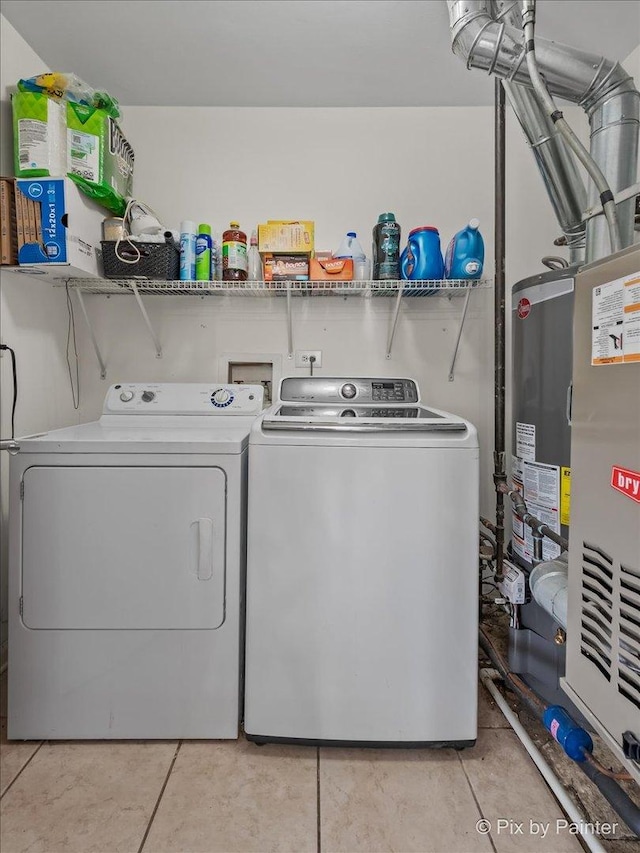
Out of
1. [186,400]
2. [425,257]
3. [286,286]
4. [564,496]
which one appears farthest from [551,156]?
[186,400]

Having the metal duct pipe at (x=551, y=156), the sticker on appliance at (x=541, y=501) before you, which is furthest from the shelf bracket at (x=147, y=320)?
Result: the sticker on appliance at (x=541, y=501)

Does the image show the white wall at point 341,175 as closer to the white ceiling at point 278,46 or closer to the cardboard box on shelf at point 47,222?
the white ceiling at point 278,46

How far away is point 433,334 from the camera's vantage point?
90.7 inches

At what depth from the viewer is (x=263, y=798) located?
126 centimetres

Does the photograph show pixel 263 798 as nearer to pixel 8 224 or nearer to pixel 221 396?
pixel 221 396

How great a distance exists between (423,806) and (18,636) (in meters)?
1.33

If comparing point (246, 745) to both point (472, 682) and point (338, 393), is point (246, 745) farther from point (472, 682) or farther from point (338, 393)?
point (338, 393)

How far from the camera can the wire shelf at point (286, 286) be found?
196 centimetres

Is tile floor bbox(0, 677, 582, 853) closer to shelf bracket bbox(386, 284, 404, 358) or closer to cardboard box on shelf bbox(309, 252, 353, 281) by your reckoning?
shelf bracket bbox(386, 284, 404, 358)

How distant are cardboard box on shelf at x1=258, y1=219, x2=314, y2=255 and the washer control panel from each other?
1.96ft

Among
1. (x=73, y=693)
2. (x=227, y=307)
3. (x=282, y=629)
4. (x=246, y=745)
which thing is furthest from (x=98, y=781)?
(x=227, y=307)

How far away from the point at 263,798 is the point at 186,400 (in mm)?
1397

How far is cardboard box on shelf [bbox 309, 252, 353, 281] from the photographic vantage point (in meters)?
1.99

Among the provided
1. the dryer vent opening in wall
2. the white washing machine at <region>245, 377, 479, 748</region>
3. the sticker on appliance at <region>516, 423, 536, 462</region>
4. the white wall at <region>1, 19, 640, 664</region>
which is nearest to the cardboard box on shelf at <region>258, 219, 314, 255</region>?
the white wall at <region>1, 19, 640, 664</region>
